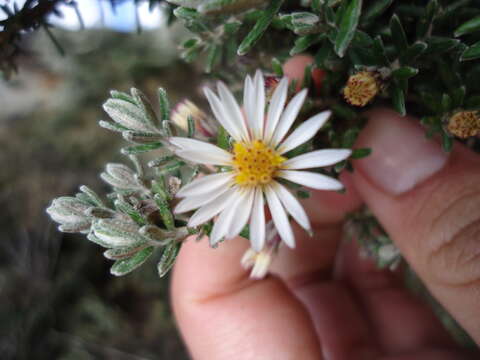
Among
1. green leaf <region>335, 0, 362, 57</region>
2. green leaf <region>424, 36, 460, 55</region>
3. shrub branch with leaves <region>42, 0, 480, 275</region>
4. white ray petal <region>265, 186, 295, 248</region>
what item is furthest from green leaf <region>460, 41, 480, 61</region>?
white ray petal <region>265, 186, 295, 248</region>

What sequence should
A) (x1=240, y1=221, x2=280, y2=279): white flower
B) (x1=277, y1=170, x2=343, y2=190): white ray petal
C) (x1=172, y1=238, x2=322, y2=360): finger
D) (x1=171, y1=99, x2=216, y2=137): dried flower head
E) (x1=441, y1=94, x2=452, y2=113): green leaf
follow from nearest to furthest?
(x1=277, y1=170, x2=343, y2=190): white ray petal → (x1=441, y1=94, x2=452, y2=113): green leaf → (x1=171, y1=99, x2=216, y2=137): dried flower head → (x1=240, y1=221, x2=280, y2=279): white flower → (x1=172, y1=238, x2=322, y2=360): finger

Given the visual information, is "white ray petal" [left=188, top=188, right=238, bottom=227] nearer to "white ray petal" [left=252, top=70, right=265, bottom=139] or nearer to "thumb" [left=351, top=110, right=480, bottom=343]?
"white ray petal" [left=252, top=70, right=265, bottom=139]

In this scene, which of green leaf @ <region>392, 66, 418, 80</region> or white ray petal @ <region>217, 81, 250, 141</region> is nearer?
white ray petal @ <region>217, 81, 250, 141</region>

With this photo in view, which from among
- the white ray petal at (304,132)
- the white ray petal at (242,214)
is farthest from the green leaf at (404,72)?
the white ray petal at (242,214)

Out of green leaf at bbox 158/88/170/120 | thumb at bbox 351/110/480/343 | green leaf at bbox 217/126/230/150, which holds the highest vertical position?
green leaf at bbox 158/88/170/120

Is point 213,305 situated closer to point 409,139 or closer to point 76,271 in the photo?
point 409,139

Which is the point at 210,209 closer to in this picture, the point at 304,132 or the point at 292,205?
the point at 292,205

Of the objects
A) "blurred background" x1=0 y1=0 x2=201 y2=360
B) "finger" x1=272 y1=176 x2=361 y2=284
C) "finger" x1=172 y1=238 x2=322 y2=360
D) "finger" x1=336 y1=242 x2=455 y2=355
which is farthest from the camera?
"blurred background" x1=0 y1=0 x2=201 y2=360
